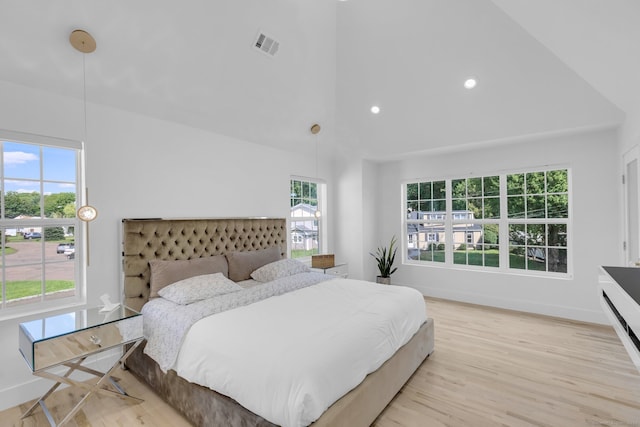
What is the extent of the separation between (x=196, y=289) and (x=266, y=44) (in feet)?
7.89

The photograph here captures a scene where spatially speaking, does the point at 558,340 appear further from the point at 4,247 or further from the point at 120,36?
the point at 4,247

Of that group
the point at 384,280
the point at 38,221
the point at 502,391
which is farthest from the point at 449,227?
the point at 38,221

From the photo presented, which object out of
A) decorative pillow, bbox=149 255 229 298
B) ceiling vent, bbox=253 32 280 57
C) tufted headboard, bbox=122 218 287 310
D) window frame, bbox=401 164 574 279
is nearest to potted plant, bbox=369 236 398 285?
window frame, bbox=401 164 574 279

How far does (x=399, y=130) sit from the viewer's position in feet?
14.5

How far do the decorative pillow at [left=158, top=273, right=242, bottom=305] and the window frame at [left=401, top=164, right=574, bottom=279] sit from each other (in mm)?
3477

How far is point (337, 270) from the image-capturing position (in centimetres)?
494

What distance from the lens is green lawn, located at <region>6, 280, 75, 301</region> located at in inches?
97.0

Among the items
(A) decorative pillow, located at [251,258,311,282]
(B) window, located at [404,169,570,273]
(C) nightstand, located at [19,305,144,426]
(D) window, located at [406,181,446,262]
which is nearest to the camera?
(C) nightstand, located at [19,305,144,426]

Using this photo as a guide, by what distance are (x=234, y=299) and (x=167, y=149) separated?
1853 mm

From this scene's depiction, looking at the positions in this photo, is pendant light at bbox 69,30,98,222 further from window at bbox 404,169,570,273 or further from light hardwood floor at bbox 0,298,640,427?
window at bbox 404,169,570,273

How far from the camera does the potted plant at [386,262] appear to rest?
5.22 meters

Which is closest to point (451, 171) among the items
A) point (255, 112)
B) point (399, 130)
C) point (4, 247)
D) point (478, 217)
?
point (478, 217)

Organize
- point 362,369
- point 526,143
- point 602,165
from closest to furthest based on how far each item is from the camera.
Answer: point 362,369, point 602,165, point 526,143

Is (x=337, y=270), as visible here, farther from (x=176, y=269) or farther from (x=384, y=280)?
(x=176, y=269)
